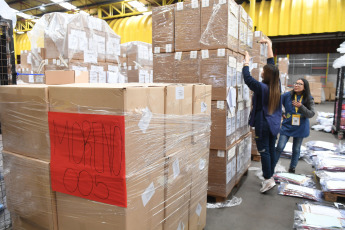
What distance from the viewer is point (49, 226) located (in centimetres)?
153

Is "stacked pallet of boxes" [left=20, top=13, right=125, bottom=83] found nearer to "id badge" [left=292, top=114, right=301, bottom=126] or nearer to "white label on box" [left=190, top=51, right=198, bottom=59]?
"white label on box" [left=190, top=51, right=198, bottom=59]

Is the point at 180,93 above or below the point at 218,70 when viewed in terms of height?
below

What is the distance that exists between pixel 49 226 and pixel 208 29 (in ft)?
7.99

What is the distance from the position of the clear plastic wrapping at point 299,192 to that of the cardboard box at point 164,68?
206 centimetres

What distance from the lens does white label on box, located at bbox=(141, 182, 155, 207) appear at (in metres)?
1.37

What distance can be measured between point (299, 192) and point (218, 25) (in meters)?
2.37

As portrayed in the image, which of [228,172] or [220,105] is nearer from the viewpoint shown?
[220,105]

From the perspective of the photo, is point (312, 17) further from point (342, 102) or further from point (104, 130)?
point (104, 130)

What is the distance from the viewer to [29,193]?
162cm

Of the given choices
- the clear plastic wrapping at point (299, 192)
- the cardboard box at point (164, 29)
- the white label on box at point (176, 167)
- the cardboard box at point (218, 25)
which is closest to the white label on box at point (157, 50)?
the cardboard box at point (164, 29)

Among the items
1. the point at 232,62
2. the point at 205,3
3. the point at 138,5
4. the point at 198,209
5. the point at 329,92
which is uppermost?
the point at 138,5

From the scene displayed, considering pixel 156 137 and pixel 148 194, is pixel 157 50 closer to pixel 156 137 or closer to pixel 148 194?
pixel 156 137

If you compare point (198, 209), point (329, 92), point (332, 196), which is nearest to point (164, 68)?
point (198, 209)

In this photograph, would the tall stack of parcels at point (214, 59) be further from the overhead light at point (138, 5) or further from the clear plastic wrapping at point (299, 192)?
the overhead light at point (138, 5)
